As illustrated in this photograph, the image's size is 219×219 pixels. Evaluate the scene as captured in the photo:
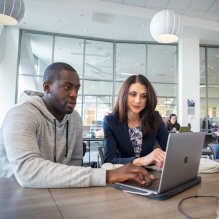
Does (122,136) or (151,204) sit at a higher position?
(122,136)

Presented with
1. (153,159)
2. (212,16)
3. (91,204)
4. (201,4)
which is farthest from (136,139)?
(212,16)

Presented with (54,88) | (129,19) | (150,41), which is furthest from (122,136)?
(150,41)

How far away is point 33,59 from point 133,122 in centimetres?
Answer: 569

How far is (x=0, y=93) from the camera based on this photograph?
19.0 ft

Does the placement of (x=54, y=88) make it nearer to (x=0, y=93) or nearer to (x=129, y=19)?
(x=129, y=19)

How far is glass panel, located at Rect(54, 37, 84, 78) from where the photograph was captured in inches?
251

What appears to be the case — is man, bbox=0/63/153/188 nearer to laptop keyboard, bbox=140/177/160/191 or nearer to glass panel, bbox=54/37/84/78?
laptop keyboard, bbox=140/177/160/191

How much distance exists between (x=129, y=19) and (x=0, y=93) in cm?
403

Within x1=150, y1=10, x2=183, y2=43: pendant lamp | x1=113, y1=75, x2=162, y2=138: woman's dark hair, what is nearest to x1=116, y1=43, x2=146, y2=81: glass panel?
x1=150, y1=10, x2=183, y2=43: pendant lamp

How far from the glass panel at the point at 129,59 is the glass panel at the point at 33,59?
217 centimetres

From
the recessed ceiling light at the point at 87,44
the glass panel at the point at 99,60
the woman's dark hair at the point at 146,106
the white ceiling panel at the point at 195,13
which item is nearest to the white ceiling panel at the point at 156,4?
the white ceiling panel at the point at 195,13

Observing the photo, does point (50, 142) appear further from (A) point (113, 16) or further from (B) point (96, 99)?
(B) point (96, 99)

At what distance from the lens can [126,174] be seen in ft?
2.60

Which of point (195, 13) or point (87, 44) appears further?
point (87, 44)
